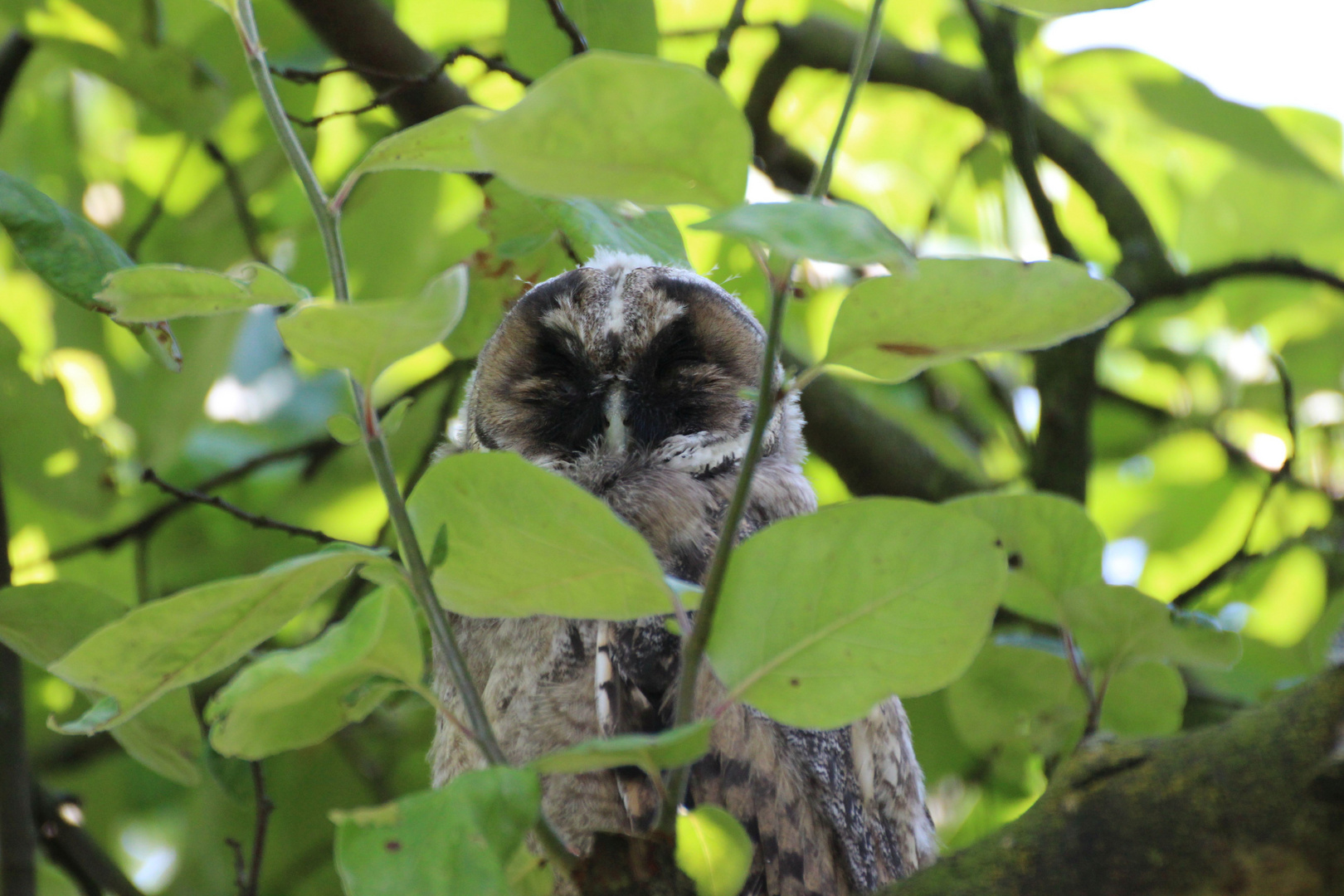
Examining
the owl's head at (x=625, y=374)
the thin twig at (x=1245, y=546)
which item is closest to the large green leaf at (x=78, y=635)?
the owl's head at (x=625, y=374)

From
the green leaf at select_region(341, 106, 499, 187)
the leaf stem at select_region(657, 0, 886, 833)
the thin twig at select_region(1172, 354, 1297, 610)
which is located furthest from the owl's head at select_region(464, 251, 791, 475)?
the leaf stem at select_region(657, 0, 886, 833)

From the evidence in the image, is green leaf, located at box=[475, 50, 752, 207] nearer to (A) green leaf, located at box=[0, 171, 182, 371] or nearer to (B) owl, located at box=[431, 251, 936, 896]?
(A) green leaf, located at box=[0, 171, 182, 371]

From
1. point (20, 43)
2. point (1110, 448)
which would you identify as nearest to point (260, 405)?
point (20, 43)

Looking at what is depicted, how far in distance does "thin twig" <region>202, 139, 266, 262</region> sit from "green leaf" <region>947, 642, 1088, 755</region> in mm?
1453

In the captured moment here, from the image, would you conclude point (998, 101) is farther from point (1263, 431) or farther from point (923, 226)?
point (1263, 431)

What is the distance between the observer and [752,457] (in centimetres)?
73

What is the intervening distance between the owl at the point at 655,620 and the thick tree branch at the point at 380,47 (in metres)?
0.37

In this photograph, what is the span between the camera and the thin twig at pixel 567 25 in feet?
5.44

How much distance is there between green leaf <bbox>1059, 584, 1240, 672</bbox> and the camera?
1257 mm

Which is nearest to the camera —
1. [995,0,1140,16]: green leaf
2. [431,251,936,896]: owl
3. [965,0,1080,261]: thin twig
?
[995,0,1140,16]: green leaf

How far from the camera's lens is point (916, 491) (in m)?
2.58

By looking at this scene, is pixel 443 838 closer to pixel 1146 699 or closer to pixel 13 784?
pixel 1146 699

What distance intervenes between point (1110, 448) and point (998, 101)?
3.59 feet

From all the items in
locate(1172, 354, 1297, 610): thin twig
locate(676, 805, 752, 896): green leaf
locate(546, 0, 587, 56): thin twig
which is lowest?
locate(1172, 354, 1297, 610): thin twig
